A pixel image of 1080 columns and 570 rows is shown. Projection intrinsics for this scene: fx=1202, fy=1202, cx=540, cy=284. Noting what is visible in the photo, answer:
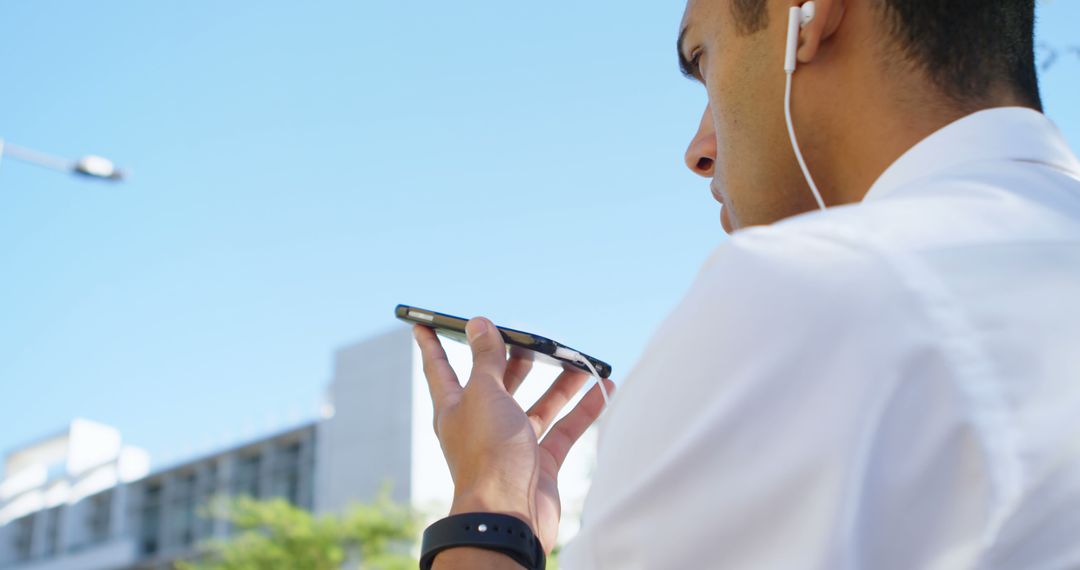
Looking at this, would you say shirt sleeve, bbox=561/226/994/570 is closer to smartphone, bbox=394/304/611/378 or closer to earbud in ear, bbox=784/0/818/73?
earbud in ear, bbox=784/0/818/73

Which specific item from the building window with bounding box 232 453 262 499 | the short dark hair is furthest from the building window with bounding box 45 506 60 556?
the short dark hair

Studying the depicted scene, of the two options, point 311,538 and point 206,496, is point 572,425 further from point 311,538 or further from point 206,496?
point 206,496

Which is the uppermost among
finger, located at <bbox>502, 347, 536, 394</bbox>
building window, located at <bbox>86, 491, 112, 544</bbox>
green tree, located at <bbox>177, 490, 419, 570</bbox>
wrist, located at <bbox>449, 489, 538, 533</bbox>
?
finger, located at <bbox>502, 347, 536, 394</bbox>

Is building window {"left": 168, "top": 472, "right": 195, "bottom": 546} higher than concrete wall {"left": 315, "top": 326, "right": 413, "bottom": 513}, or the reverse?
concrete wall {"left": 315, "top": 326, "right": 413, "bottom": 513}

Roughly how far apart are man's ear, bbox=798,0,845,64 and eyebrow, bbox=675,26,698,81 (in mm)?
289

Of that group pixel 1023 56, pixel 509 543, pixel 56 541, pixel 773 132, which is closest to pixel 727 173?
pixel 773 132

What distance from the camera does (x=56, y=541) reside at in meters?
45.6

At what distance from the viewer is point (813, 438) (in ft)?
2.53

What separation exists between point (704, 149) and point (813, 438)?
0.82 meters

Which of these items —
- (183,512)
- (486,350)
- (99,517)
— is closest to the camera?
(486,350)

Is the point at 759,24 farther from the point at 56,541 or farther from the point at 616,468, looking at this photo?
the point at 56,541

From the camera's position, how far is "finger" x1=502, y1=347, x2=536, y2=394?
1872mm

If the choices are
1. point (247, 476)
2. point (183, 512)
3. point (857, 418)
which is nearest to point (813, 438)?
point (857, 418)

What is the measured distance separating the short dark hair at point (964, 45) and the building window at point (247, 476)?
41490 mm
